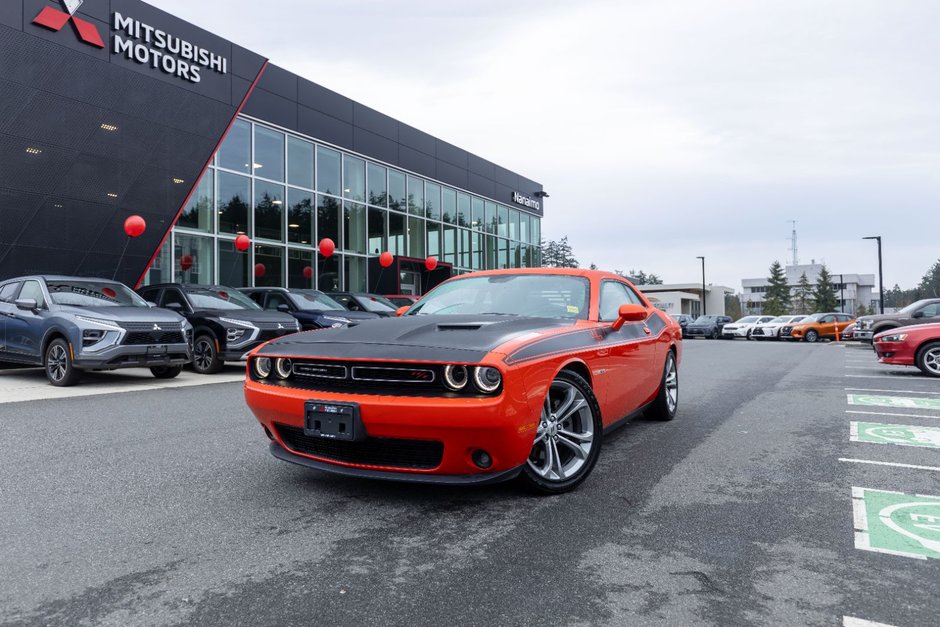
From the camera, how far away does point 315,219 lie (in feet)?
72.0

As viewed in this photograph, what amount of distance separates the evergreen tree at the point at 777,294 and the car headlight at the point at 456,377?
96860mm

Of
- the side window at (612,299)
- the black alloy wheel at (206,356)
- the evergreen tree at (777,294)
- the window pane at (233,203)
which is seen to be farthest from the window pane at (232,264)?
the evergreen tree at (777,294)

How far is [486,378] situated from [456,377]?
16 cm

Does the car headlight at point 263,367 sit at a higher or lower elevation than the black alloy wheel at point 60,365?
higher

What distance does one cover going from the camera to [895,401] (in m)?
7.86

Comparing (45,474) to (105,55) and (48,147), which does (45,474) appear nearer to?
(48,147)

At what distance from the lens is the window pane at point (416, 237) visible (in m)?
26.9

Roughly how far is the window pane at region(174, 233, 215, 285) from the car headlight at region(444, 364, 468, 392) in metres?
16.2

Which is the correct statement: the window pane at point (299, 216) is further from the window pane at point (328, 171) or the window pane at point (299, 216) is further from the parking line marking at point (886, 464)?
the parking line marking at point (886, 464)

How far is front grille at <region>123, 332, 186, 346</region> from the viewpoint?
29.3 ft

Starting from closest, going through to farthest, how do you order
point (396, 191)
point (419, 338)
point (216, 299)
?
point (419, 338) < point (216, 299) < point (396, 191)

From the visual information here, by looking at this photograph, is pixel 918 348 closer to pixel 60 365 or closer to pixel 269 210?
pixel 60 365

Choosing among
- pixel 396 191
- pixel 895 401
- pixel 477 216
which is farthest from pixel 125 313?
pixel 477 216

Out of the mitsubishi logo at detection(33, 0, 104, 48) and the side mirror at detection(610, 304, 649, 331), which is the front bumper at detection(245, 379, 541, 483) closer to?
the side mirror at detection(610, 304, 649, 331)
